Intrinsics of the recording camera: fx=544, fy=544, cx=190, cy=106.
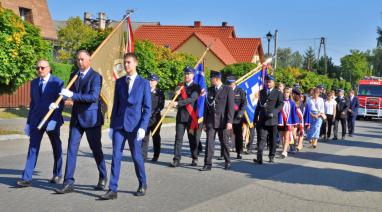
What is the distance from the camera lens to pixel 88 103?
24.2 feet

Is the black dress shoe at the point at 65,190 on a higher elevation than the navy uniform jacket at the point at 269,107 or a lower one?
lower

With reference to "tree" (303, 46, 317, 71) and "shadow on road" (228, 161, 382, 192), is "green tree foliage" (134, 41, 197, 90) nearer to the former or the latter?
"shadow on road" (228, 161, 382, 192)

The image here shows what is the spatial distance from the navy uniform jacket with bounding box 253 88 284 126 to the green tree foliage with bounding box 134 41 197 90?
1139cm

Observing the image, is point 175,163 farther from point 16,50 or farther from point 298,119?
point 16,50

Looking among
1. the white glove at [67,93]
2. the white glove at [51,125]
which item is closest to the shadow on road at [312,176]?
the white glove at [51,125]

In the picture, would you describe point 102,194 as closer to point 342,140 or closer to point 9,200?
point 9,200

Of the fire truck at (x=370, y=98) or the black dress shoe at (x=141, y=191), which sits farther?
the fire truck at (x=370, y=98)

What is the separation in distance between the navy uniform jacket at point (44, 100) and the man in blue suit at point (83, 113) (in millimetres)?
367

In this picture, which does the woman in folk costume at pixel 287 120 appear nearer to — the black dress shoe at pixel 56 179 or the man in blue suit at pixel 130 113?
the man in blue suit at pixel 130 113

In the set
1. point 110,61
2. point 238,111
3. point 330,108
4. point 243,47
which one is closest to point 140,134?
point 110,61

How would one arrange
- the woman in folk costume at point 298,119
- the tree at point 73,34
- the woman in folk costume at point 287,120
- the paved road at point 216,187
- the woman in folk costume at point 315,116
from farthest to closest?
1. the tree at point 73,34
2. the woman in folk costume at point 315,116
3. the woman in folk costume at point 298,119
4. the woman in folk costume at point 287,120
5. the paved road at point 216,187

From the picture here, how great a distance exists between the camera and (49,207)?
652 cm

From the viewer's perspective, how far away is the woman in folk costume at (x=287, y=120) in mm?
12859

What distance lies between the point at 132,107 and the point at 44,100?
1.37 m
